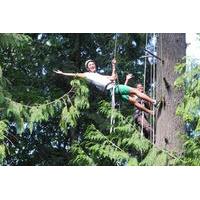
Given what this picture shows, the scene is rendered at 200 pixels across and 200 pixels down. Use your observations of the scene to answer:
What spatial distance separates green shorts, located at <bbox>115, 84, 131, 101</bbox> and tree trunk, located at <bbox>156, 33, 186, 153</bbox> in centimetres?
71

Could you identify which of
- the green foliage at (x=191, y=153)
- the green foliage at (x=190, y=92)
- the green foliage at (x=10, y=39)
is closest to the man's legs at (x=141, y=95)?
the green foliage at (x=190, y=92)

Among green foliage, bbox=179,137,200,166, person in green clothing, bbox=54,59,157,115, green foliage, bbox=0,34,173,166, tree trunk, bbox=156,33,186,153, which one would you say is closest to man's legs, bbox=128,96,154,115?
person in green clothing, bbox=54,59,157,115

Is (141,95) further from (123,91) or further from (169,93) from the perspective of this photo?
(169,93)

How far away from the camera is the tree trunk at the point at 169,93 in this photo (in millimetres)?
4474

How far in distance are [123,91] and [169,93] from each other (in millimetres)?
858

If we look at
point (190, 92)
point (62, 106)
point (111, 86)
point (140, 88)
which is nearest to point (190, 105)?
point (190, 92)

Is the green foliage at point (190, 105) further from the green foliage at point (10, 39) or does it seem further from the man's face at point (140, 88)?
the green foliage at point (10, 39)

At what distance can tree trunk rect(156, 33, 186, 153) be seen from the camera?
4474 millimetres

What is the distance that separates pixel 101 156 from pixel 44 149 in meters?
1.87

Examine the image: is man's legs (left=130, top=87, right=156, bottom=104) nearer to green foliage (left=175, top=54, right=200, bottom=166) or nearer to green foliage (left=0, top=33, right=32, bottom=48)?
green foliage (left=175, top=54, right=200, bottom=166)

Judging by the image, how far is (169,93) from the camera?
178 inches

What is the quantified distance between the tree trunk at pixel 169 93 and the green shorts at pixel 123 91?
0.71 meters
